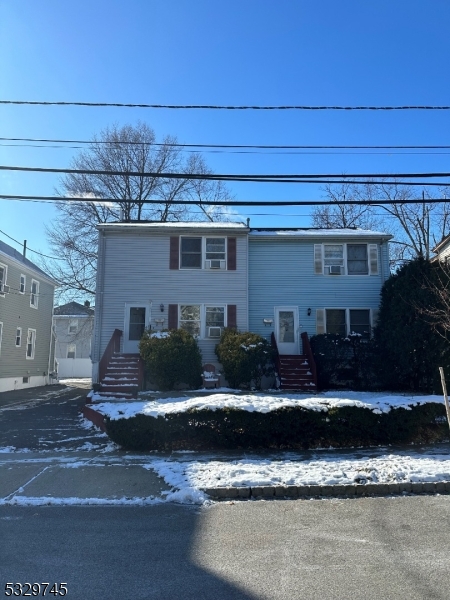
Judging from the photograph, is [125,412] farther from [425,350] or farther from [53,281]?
[53,281]

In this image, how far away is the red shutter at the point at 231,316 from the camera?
17344mm

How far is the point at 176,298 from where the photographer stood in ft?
57.8

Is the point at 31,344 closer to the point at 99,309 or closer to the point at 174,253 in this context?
the point at 99,309

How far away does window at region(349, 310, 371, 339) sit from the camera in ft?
58.9

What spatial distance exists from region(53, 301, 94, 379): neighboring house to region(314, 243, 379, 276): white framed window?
22.9m

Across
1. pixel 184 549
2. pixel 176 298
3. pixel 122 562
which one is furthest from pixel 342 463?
pixel 176 298

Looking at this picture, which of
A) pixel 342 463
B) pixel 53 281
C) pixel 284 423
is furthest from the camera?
pixel 53 281

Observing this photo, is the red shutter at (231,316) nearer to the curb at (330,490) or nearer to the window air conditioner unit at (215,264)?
the window air conditioner unit at (215,264)

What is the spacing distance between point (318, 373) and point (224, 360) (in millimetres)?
3421

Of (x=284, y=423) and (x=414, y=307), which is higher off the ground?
(x=414, y=307)

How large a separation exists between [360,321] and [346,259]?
8.51ft

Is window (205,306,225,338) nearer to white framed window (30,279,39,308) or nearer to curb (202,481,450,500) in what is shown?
curb (202,481,450,500)

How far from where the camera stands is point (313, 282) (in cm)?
1819

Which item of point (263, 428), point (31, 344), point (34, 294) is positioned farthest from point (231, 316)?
point (31, 344)
